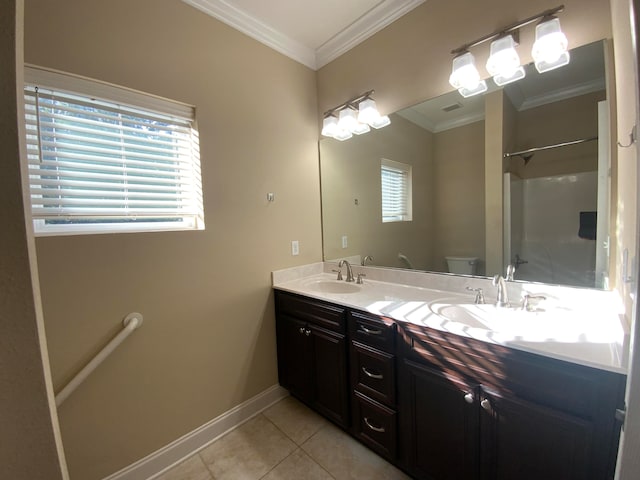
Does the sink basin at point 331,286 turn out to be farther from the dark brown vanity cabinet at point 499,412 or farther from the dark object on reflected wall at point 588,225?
the dark object on reflected wall at point 588,225

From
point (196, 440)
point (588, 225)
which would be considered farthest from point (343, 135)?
point (196, 440)

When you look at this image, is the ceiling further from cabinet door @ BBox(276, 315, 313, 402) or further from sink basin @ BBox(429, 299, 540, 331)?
cabinet door @ BBox(276, 315, 313, 402)

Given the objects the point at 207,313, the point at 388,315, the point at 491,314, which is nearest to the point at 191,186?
the point at 207,313

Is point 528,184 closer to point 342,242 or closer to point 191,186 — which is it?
point 342,242

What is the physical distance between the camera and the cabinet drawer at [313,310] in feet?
5.18

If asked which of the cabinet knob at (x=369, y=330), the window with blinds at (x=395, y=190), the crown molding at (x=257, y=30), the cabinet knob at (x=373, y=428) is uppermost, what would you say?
the crown molding at (x=257, y=30)

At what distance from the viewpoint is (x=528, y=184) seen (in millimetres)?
1376

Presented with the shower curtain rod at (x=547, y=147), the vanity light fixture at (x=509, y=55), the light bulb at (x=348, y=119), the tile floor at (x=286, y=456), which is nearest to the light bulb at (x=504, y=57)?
the vanity light fixture at (x=509, y=55)

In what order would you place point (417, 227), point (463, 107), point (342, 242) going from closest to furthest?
1. point (463, 107)
2. point (417, 227)
3. point (342, 242)

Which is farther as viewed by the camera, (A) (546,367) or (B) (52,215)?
(B) (52,215)

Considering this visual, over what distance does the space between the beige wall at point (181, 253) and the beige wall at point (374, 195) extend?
0.21 metres

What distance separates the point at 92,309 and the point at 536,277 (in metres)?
2.20

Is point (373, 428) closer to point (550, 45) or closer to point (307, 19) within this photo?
point (550, 45)

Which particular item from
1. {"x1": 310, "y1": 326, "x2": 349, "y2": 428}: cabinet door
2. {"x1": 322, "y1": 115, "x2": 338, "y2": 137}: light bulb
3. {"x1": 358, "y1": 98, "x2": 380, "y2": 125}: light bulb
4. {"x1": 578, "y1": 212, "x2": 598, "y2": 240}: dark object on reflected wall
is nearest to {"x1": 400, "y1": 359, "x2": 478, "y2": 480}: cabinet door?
{"x1": 310, "y1": 326, "x2": 349, "y2": 428}: cabinet door
